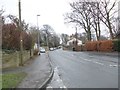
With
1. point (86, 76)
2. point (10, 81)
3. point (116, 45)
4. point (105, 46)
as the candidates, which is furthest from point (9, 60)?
point (105, 46)

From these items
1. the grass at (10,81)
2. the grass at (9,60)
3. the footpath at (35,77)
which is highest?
the grass at (9,60)

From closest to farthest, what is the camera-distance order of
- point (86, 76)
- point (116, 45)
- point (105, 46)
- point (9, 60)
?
1. point (86, 76)
2. point (9, 60)
3. point (116, 45)
4. point (105, 46)

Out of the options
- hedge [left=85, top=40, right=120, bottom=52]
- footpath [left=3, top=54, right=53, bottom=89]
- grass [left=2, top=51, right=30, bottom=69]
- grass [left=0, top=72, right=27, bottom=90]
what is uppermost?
hedge [left=85, top=40, right=120, bottom=52]

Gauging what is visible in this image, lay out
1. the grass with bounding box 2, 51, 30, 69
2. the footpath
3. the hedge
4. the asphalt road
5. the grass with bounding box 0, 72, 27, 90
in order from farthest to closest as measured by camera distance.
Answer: the hedge < the grass with bounding box 2, 51, 30, 69 < the footpath < the asphalt road < the grass with bounding box 0, 72, 27, 90

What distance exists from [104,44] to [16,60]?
36.5m

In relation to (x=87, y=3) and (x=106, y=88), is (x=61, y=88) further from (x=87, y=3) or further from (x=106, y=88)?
(x=87, y=3)

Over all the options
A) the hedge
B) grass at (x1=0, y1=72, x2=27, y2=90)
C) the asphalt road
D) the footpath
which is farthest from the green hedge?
grass at (x1=0, y1=72, x2=27, y2=90)

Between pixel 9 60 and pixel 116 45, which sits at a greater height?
pixel 116 45

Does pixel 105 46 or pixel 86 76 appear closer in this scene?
pixel 86 76

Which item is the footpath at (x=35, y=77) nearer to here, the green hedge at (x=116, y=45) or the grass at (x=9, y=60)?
the grass at (x=9, y=60)

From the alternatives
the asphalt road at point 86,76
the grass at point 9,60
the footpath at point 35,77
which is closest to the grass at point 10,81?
the footpath at point 35,77

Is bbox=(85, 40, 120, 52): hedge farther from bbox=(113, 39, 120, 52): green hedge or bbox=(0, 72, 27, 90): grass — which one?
bbox=(0, 72, 27, 90): grass

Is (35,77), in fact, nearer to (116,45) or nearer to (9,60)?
(9,60)

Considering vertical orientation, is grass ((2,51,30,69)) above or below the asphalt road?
above
